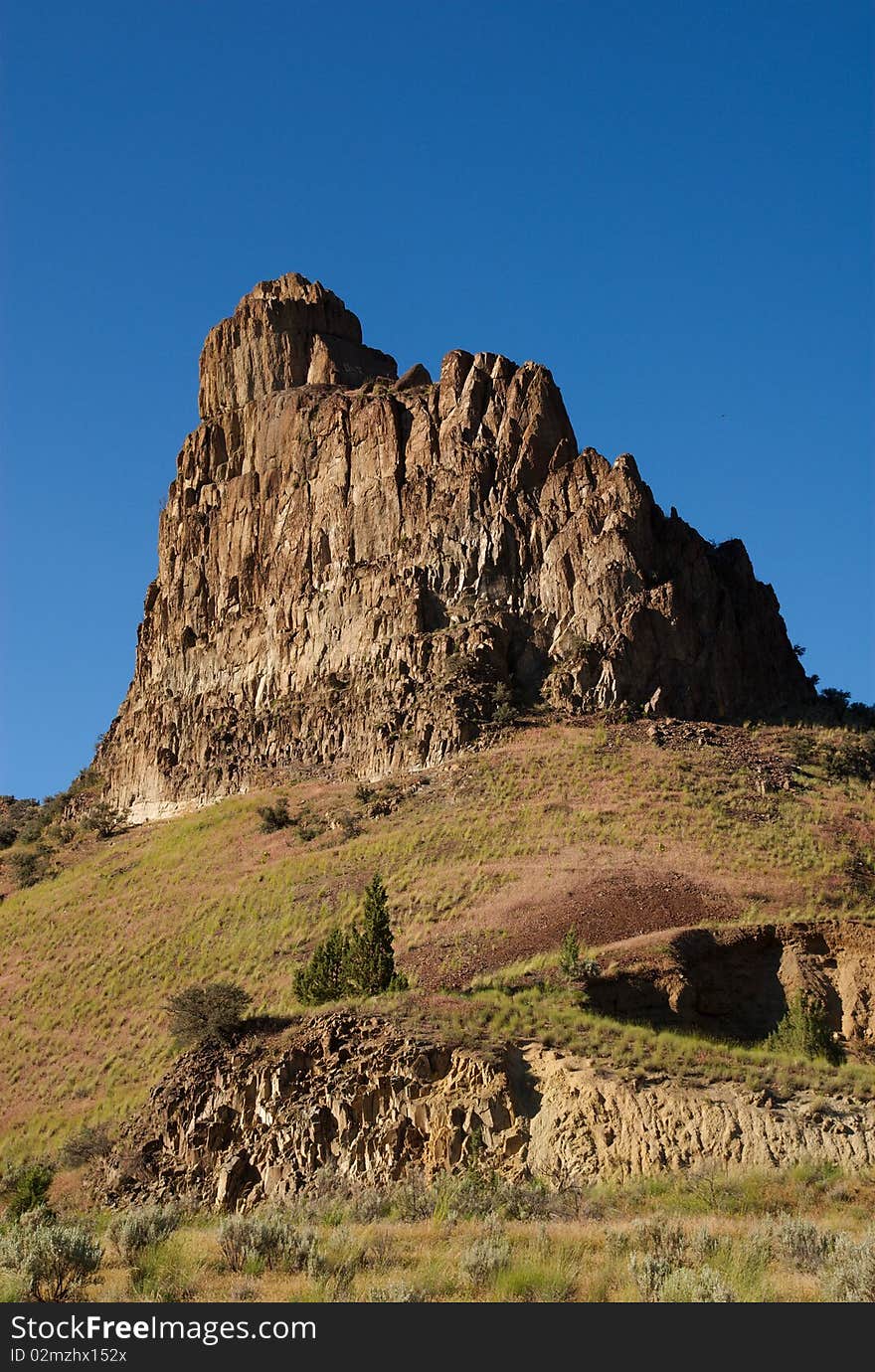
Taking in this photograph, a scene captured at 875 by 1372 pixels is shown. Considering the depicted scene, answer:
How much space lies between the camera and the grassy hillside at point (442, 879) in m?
44.1

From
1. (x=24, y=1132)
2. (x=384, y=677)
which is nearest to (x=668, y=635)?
(x=384, y=677)

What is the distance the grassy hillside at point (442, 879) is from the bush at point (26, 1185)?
291 cm

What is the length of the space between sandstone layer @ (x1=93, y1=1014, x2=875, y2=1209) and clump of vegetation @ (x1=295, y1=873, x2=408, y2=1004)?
664 cm

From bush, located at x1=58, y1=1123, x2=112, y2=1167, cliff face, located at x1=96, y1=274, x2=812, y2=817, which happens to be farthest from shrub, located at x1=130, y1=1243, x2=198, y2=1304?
cliff face, located at x1=96, y1=274, x2=812, y2=817

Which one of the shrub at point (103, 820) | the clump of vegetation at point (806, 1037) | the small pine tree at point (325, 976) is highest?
the shrub at point (103, 820)

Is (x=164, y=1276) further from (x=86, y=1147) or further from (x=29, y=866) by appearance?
(x=29, y=866)

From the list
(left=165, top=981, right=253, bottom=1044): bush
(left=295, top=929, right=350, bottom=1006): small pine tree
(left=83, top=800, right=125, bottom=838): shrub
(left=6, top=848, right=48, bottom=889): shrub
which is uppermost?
(left=83, top=800, right=125, bottom=838): shrub

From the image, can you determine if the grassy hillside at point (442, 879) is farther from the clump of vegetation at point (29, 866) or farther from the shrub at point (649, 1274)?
the shrub at point (649, 1274)

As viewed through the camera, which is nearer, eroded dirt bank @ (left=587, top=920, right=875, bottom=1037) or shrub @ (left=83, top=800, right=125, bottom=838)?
eroded dirt bank @ (left=587, top=920, right=875, bottom=1037)

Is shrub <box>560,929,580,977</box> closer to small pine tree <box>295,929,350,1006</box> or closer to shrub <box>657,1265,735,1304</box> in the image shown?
small pine tree <box>295,929,350,1006</box>

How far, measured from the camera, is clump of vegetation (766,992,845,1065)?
110ft

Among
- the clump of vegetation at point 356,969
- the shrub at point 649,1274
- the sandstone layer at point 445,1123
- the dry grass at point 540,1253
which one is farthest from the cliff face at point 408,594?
the shrub at point 649,1274

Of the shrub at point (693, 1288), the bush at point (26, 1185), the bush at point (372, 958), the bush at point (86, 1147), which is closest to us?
the shrub at point (693, 1288)

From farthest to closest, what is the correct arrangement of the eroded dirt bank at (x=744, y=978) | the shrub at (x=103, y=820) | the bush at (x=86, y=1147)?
the shrub at (x=103, y=820) → the eroded dirt bank at (x=744, y=978) → the bush at (x=86, y=1147)
